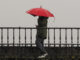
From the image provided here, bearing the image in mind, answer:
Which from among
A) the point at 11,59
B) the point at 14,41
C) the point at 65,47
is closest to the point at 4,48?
the point at 14,41

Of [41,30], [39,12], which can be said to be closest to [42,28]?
[41,30]

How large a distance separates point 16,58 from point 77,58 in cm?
261

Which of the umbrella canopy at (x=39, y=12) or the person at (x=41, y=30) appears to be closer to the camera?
the umbrella canopy at (x=39, y=12)

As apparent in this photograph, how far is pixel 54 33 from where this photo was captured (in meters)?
12.1

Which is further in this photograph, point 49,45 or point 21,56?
point 49,45

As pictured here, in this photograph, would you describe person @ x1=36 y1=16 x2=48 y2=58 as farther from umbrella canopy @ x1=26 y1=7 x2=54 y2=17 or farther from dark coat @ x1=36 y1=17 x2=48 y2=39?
umbrella canopy @ x1=26 y1=7 x2=54 y2=17

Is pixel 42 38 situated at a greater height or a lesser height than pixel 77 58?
greater

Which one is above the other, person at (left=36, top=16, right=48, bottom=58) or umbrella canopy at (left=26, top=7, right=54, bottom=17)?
umbrella canopy at (left=26, top=7, right=54, bottom=17)

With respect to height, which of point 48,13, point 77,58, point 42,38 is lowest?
point 77,58

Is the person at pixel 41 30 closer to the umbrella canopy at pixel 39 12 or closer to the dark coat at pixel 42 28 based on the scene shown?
the dark coat at pixel 42 28

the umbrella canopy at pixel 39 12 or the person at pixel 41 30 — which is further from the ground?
the umbrella canopy at pixel 39 12

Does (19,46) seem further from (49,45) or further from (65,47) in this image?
(65,47)

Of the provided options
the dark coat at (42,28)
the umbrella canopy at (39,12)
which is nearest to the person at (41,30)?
the dark coat at (42,28)

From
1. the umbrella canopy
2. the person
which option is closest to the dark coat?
the person
